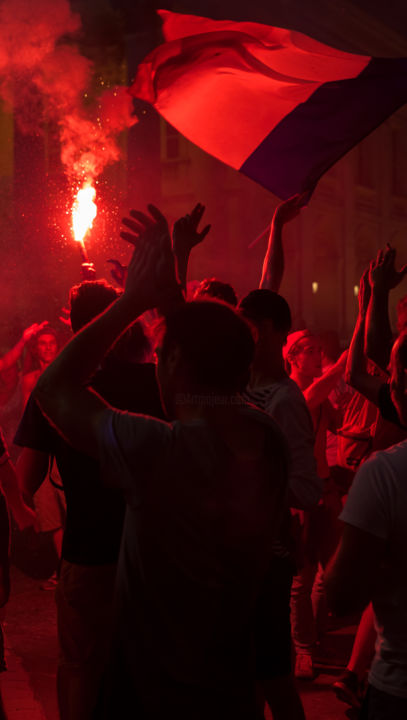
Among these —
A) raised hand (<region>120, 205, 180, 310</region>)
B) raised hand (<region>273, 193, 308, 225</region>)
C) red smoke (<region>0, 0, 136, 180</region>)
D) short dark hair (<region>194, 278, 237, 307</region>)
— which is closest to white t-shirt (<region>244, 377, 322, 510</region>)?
short dark hair (<region>194, 278, 237, 307</region>)

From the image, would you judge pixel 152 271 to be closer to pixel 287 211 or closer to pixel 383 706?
pixel 383 706

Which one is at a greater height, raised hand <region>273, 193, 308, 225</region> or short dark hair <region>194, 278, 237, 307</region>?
raised hand <region>273, 193, 308, 225</region>

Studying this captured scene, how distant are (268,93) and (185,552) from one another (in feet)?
14.5

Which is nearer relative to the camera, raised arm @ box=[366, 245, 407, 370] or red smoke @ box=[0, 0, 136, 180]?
raised arm @ box=[366, 245, 407, 370]

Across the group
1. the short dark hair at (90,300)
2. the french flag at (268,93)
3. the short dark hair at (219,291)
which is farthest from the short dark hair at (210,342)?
the french flag at (268,93)

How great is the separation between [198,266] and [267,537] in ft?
69.8

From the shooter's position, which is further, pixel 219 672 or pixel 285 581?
pixel 285 581

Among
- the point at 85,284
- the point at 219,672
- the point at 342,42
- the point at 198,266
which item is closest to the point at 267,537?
the point at 219,672

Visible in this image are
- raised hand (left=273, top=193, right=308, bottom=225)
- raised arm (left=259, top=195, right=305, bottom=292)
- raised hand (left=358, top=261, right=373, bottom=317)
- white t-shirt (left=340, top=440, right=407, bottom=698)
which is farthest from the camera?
raised hand (left=273, top=193, right=308, bottom=225)

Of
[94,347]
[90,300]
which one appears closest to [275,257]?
[90,300]

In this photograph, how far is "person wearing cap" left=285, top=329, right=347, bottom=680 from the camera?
4.93 m

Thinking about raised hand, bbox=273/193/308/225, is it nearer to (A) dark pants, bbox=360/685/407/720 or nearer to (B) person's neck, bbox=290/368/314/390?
(B) person's neck, bbox=290/368/314/390

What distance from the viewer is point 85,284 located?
3.27 m

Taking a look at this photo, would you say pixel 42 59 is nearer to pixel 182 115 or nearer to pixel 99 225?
pixel 99 225
